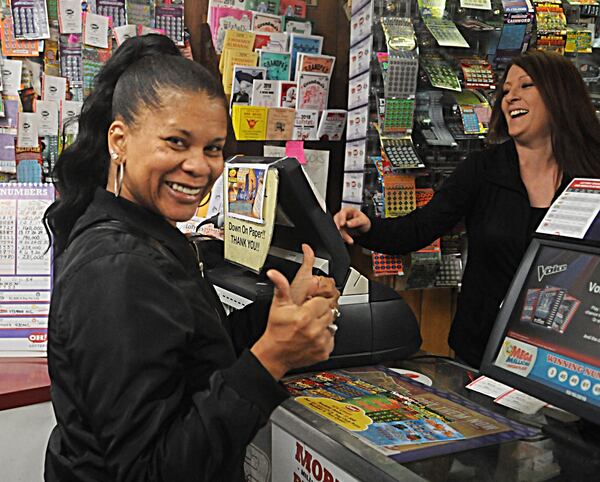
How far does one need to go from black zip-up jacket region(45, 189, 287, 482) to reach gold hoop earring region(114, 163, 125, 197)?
0.06m

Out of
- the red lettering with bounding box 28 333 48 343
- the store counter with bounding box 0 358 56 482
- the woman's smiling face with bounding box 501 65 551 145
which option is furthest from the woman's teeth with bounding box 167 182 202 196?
the woman's smiling face with bounding box 501 65 551 145

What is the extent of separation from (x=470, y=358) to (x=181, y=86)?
1578mm

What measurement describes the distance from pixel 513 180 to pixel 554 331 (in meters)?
1.05

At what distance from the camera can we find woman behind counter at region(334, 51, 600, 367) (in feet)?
7.43

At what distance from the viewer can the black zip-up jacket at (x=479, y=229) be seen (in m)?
2.27

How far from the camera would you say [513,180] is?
7.59ft

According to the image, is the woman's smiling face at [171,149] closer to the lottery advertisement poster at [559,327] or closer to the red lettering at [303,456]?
the red lettering at [303,456]

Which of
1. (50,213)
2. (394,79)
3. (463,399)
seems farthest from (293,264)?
(394,79)

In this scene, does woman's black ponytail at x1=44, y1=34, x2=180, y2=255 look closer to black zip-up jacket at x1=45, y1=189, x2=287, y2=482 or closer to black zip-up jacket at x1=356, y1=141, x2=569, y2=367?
black zip-up jacket at x1=45, y1=189, x2=287, y2=482

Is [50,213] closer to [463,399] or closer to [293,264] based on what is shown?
[293,264]

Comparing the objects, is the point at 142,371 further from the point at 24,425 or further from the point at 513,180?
the point at 513,180

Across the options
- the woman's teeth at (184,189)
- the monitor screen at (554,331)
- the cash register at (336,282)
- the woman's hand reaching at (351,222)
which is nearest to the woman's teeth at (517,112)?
the woman's hand reaching at (351,222)

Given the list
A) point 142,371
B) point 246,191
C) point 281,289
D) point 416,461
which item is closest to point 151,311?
point 142,371

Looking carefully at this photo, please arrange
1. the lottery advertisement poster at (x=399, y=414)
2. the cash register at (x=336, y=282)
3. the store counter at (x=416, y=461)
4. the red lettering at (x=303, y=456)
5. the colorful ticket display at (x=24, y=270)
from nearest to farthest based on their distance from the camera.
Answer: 1. the store counter at (x=416, y=461)
2. the lottery advertisement poster at (x=399, y=414)
3. the red lettering at (x=303, y=456)
4. the cash register at (x=336, y=282)
5. the colorful ticket display at (x=24, y=270)
